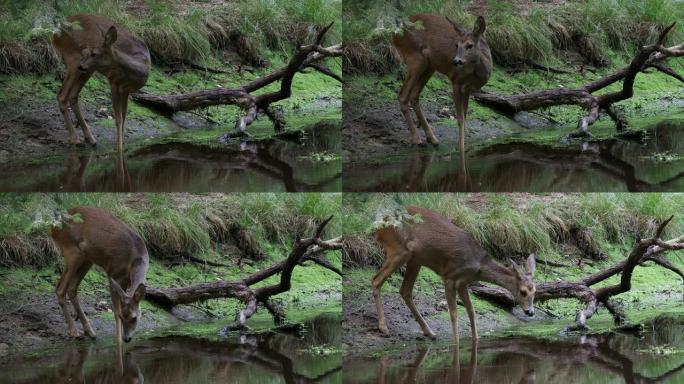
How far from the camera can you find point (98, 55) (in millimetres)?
9898

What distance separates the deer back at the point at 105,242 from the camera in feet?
32.2

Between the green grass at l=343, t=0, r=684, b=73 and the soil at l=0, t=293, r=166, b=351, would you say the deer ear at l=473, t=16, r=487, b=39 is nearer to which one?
the green grass at l=343, t=0, r=684, b=73

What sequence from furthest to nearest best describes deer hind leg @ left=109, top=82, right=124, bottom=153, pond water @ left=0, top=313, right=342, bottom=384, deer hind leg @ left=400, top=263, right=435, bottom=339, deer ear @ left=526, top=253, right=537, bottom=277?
1. deer hind leg @ left=109, top=82, right=124, bottom=153
2. deer hind leg @ left=400, top=263, right=435, bottom=339
3. deer ear @ left=526, top=253, right=537, bottom=277
4. pond water @ left=0, top=313, right=342, bottom=384

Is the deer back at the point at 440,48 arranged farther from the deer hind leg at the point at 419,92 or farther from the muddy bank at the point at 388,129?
the muddy bank at the point at 388,129

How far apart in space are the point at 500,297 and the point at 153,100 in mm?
3583

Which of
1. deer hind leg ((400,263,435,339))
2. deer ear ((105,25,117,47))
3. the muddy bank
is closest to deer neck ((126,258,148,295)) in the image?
deer ear ((105,25,117,47))

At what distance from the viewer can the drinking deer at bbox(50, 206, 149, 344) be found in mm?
9812

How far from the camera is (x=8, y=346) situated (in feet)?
32.6

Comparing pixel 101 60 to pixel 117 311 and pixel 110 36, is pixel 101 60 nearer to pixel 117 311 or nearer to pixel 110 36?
pixel 110 36

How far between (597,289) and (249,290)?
121 inches

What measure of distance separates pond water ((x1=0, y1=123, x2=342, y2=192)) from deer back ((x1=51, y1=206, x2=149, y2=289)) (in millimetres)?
290

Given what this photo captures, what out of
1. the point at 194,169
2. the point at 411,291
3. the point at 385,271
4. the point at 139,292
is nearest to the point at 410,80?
the point at 385,271

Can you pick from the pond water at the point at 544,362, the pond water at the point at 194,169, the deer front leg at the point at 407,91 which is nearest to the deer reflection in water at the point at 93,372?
the pond water at the point at 194,169

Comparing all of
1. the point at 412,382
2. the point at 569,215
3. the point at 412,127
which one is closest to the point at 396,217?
the point at 412,127
